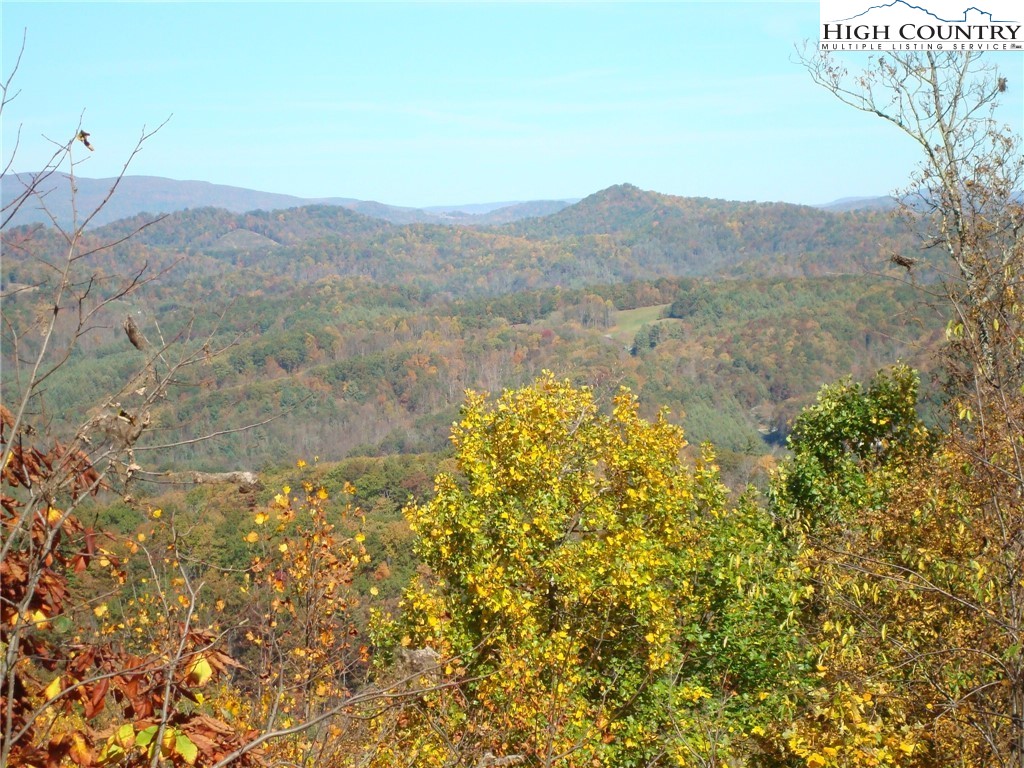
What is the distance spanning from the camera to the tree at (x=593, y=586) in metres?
7.43

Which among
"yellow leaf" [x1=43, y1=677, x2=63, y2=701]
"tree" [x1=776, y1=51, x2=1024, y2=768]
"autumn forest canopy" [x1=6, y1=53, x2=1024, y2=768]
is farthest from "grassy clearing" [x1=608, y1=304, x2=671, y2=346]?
"yellow leaf" [x1=43, y1=677, x2=63, y2=701]

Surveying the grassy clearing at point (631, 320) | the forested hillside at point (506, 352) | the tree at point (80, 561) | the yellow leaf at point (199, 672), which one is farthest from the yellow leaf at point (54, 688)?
the grassy clearing at point (631, 320)

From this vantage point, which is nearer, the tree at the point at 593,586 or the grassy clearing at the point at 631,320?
the tree at the point at 593,586

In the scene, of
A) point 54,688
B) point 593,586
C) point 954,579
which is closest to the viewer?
point 54,688

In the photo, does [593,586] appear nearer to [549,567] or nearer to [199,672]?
[549,567]

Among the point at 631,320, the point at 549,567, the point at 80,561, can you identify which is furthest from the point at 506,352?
the point at 80,561

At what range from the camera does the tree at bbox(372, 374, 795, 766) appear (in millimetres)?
7430

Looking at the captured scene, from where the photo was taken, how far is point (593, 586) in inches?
324

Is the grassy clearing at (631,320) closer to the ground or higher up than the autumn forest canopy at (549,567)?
closer to the ground

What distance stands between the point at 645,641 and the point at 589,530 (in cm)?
138

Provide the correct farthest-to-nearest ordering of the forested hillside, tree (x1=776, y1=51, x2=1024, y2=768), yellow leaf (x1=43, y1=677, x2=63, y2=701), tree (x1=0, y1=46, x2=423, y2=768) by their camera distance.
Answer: the forested hillside < tree (x1=776, y1=51, x2=1024, y2=768) < yellow leaf (x1=43, y1=677, x2=63, y2=701) < tree (x1=0, y1=46, x2=423, y2=768)

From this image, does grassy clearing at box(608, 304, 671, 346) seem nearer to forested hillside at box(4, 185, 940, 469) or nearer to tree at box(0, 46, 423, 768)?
forested hillside at box(4, 185, 940, 469)

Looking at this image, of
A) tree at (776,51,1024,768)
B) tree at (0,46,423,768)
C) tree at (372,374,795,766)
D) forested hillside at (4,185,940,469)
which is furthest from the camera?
forested hillside at (4,185,940,469)

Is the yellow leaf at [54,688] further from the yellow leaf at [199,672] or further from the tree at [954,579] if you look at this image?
the tree at [954,579]
